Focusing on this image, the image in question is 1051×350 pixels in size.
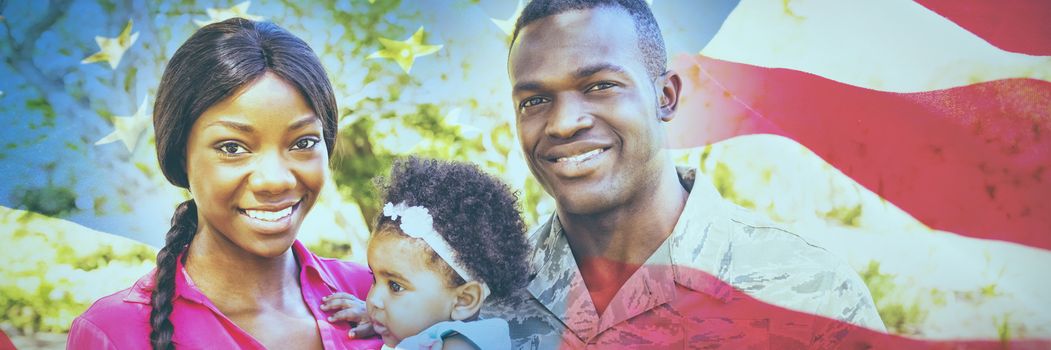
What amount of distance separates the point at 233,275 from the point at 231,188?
10.4 inches

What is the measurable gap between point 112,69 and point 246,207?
2.21ft

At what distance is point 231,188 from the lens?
250 centimetres

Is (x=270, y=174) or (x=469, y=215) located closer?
A: (x=270, y=174)

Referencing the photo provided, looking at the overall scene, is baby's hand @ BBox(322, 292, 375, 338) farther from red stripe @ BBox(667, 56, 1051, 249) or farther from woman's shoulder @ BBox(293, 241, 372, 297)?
red stripe @ BBox(667, 56, 1051, 249)

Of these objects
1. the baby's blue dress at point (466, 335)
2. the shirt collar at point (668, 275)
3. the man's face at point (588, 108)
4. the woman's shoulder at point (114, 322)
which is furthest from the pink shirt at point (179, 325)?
the man's face at point (588, 108)

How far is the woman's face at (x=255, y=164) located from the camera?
2473 millimetres

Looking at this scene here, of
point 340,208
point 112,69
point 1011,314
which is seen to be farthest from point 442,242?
point 1011,314


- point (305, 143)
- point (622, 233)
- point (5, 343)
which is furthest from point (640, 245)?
point (5, 343)

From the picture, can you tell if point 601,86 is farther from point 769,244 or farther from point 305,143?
point 305,143

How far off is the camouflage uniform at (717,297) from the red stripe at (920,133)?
0.27 m

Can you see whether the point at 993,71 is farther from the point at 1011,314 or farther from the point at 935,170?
the point at 1011,314

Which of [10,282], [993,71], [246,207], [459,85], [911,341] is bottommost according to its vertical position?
[10,282]

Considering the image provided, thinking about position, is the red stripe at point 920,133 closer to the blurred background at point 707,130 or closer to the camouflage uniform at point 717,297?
the blurred background at point 707,130

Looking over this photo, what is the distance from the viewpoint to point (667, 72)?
9.27 ft
